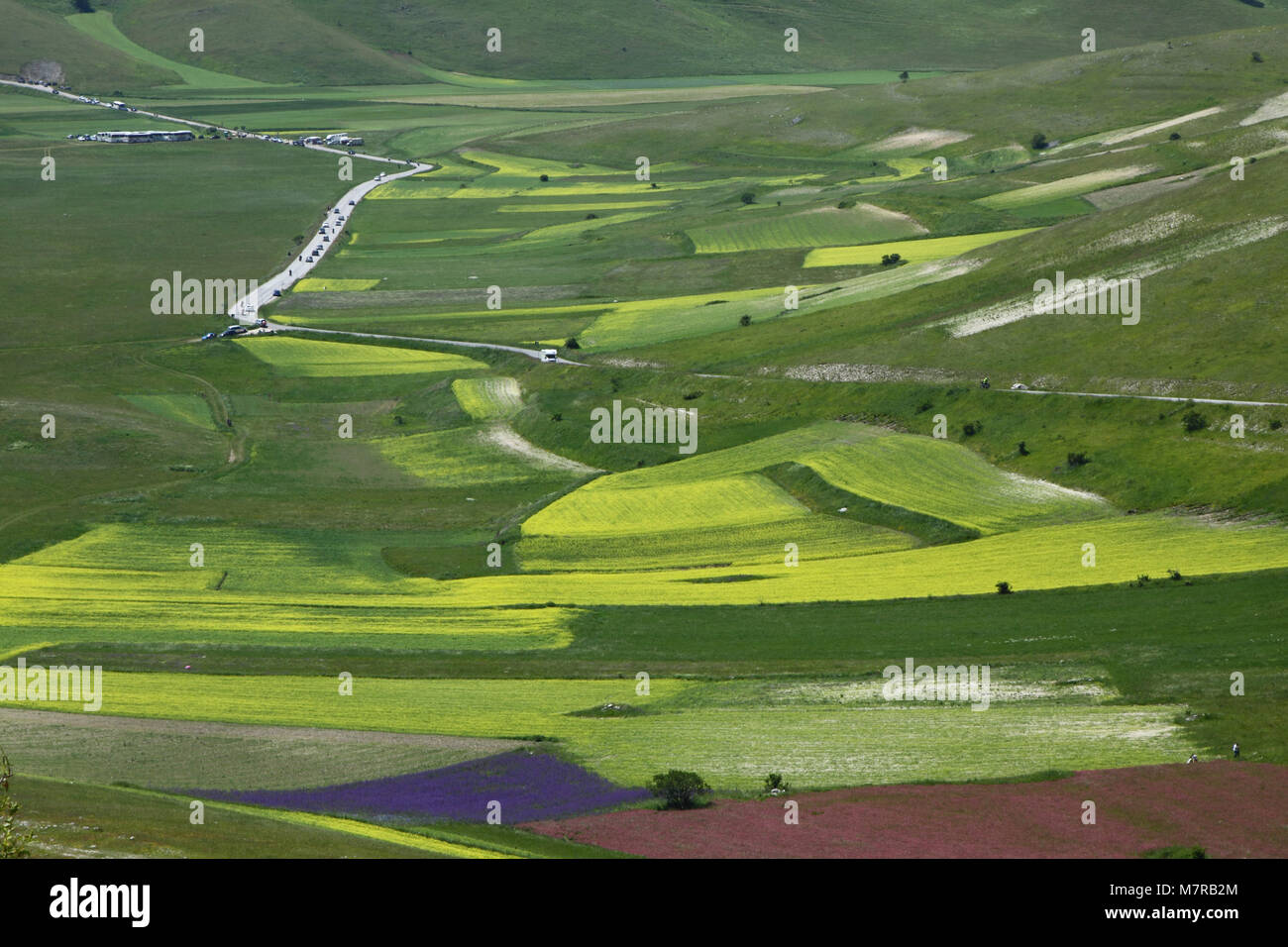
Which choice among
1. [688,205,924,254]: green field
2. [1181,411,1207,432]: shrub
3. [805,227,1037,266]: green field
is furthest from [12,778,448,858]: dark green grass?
[688,205,924,254]: green field

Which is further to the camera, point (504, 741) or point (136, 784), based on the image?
point (504, 741)

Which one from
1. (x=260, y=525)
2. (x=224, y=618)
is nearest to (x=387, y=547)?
(x=260, y=525)

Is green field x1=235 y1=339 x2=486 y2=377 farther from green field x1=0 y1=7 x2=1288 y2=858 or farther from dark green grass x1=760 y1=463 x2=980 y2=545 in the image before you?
dark green grass x1=760 y1=463 x2=980 y2=545

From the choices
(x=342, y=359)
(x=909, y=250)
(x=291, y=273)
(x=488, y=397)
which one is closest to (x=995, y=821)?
(x=488, y=397)

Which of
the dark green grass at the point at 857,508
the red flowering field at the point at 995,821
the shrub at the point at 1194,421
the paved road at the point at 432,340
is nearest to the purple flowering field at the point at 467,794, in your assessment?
the red flowering field at the point at 995,821

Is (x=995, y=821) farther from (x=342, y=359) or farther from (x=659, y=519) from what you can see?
(x=342, y=359)

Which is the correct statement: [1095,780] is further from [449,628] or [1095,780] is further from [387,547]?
[387,547]
